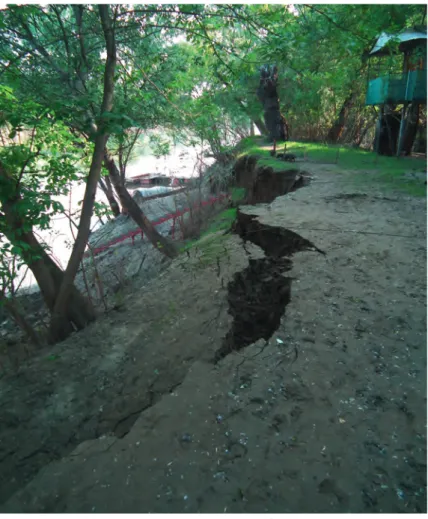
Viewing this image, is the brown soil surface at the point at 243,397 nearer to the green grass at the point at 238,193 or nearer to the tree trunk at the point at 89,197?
the tree trunk at the point at 89,197

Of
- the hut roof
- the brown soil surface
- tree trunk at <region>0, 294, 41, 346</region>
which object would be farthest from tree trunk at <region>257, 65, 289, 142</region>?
tree trunk at <region>0, 294, 41, 346</region>

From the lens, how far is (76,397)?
256cm

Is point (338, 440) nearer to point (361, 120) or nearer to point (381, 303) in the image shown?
point (381, 303)

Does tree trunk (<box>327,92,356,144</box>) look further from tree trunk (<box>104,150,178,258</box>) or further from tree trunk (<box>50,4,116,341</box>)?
tree trunk (<box>50,4,116,341</box>)

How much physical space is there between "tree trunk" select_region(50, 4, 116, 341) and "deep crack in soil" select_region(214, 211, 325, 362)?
1731 millimetres

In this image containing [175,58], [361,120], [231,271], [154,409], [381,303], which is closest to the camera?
[154,409]

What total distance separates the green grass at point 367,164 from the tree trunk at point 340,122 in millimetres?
1568

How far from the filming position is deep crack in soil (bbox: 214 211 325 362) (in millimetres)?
2877

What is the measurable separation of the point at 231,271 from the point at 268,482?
2497 mm

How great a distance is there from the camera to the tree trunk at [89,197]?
337cm

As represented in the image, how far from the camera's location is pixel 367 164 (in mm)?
8766

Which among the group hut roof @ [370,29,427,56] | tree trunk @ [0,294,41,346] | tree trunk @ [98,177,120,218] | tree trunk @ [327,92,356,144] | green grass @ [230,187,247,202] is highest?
hut roof @ [370,29,427,56]

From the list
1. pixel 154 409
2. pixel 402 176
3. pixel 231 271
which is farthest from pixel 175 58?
pixel 154 409

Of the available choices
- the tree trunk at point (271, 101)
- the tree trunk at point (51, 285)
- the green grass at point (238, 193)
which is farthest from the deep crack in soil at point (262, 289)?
the tree trunk at point (271, 101)
